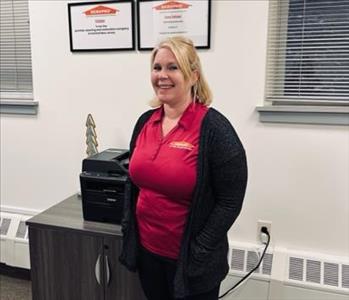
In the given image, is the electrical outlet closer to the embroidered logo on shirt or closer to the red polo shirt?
the red polo shirt

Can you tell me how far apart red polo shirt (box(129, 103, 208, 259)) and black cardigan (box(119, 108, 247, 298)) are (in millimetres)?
41

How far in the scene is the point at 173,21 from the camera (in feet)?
6.70

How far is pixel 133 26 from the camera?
212 cm

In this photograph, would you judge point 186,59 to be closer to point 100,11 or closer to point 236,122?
point 236,122

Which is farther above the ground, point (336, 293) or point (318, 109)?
point (318, 109)

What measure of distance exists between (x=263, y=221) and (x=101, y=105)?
1164 mm

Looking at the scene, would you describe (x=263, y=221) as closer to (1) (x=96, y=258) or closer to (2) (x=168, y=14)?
(1) (x=96, y=258)

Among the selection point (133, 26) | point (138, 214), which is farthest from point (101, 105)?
point (138, 214)

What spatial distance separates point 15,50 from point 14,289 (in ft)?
5.18

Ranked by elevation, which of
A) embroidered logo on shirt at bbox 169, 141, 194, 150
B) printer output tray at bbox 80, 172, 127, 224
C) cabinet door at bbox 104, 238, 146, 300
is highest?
embroidered logo on shirt at bbox 169, 141, 194, 150

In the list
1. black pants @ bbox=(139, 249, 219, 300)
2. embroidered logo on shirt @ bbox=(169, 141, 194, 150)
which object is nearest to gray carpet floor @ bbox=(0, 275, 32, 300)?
black pants @ bbox=(139, 249, 219, 300)

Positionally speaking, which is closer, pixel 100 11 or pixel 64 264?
pixel 64 264

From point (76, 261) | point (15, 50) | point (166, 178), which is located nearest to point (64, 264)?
point (76, 261)

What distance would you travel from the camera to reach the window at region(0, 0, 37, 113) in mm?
2416
